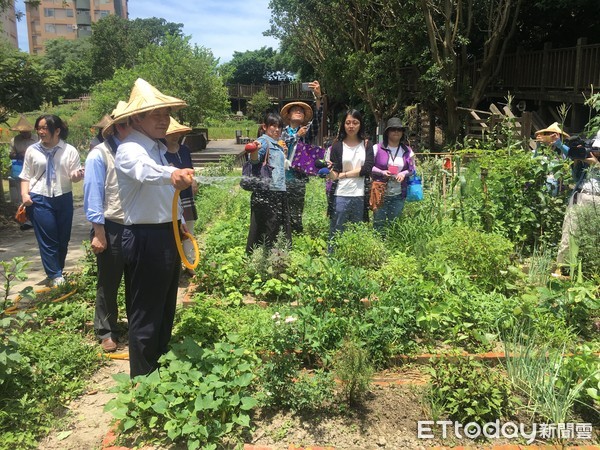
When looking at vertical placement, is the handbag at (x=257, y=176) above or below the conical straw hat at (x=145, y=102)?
below

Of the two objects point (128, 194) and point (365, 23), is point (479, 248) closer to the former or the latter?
point (128, 194)

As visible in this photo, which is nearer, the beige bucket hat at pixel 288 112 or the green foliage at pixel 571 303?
the green foliage at pixel 571 303

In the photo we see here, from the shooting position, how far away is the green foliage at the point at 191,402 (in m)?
2.48

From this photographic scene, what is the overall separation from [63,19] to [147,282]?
294 feet

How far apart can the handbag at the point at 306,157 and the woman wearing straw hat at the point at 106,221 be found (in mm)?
2143

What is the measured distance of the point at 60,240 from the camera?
5.07 metres

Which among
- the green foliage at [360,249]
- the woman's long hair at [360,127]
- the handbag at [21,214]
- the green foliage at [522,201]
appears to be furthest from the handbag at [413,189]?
the handbag at [21,214]

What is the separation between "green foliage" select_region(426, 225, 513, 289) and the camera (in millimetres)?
4105

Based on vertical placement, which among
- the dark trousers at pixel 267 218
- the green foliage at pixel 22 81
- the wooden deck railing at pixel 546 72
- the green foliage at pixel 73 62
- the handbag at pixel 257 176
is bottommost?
the dark trousers at pixel 267 218

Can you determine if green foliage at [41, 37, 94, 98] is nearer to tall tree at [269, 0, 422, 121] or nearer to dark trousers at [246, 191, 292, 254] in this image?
tall tree at [269, 0, 422, 121]

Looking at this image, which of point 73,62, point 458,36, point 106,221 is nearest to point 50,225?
point 106,221

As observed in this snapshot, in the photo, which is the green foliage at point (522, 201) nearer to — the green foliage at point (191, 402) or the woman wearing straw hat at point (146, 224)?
the green foliage at point (191, 402)

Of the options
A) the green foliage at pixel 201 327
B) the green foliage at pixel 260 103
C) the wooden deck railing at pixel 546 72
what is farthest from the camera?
the green foliage at pixel 260 103

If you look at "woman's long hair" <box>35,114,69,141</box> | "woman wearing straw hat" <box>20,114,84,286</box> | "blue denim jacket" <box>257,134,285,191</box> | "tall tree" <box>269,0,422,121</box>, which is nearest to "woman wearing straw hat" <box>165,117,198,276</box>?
"blue denim jacket" <box>257,134,285,191</box>
